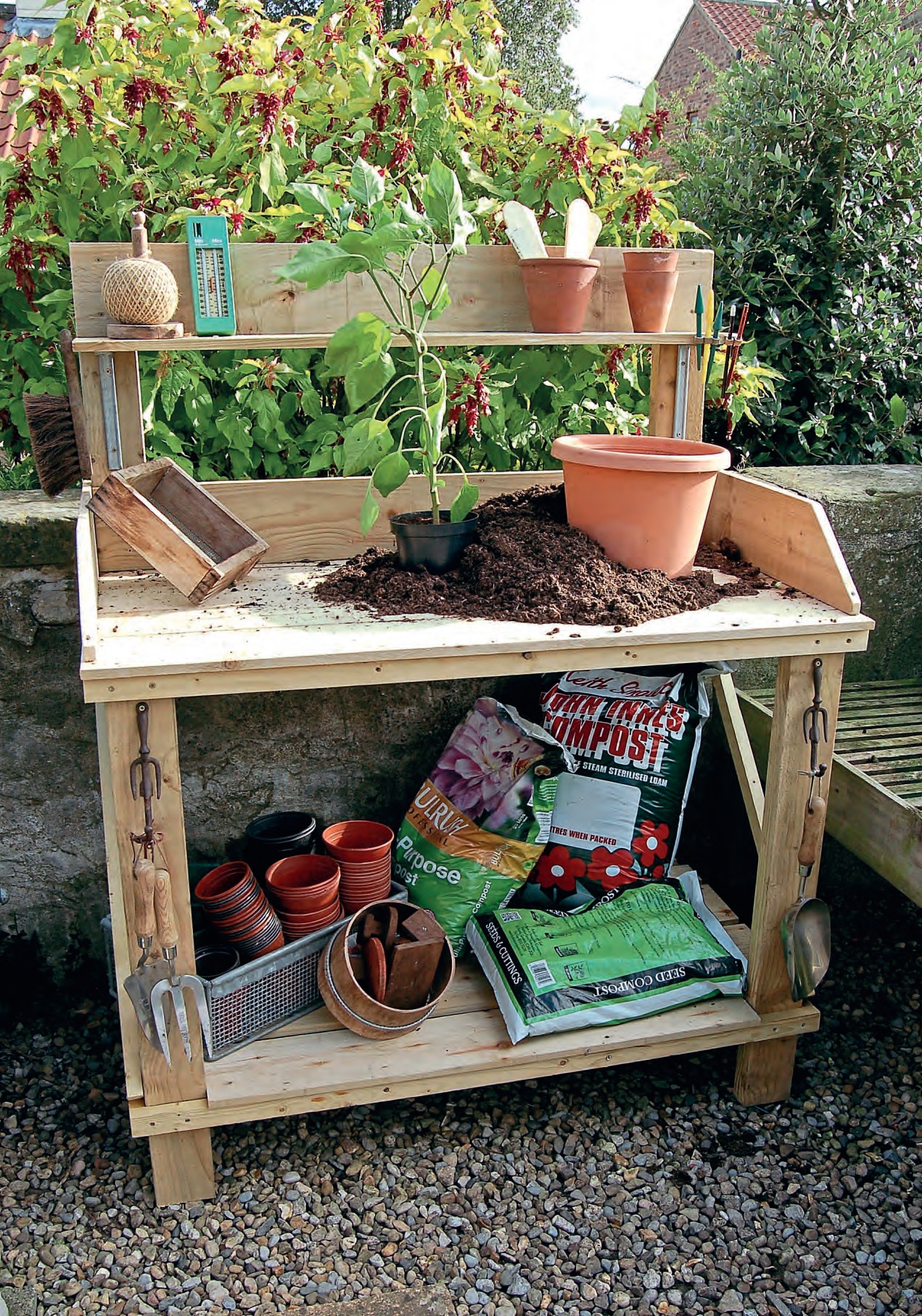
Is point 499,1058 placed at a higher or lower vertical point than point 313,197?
lower

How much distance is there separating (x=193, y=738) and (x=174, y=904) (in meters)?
0.68

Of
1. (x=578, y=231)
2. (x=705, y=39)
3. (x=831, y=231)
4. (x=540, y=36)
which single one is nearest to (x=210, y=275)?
(x=578, y=231)

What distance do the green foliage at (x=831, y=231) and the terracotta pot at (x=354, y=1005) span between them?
2240 millimetres

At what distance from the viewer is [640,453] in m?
2.21

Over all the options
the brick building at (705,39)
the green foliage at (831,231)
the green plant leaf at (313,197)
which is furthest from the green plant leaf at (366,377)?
the brick building at (705,39)

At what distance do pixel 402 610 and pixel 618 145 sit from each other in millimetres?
1652

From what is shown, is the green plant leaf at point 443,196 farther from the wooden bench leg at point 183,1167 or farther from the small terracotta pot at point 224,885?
the wooden bench leg at point 183,1167

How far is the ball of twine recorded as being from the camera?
6.72 ft

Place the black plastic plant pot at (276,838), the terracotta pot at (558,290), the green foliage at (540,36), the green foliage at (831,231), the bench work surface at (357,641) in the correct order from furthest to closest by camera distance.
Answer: the green foliage at (540,36) < the green foliage at (831,231) < the black plastic plant pot at (276,838) < the terracotta pot at (558,290) < the bench work surface at (357,641)

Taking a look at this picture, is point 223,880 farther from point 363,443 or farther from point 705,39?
point 705,39

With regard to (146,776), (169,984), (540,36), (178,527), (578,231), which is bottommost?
(169,984)

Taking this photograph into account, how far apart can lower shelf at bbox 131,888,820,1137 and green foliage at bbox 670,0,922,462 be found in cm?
203

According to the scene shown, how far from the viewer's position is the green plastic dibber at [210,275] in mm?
2180

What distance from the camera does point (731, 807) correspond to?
2867 mm
